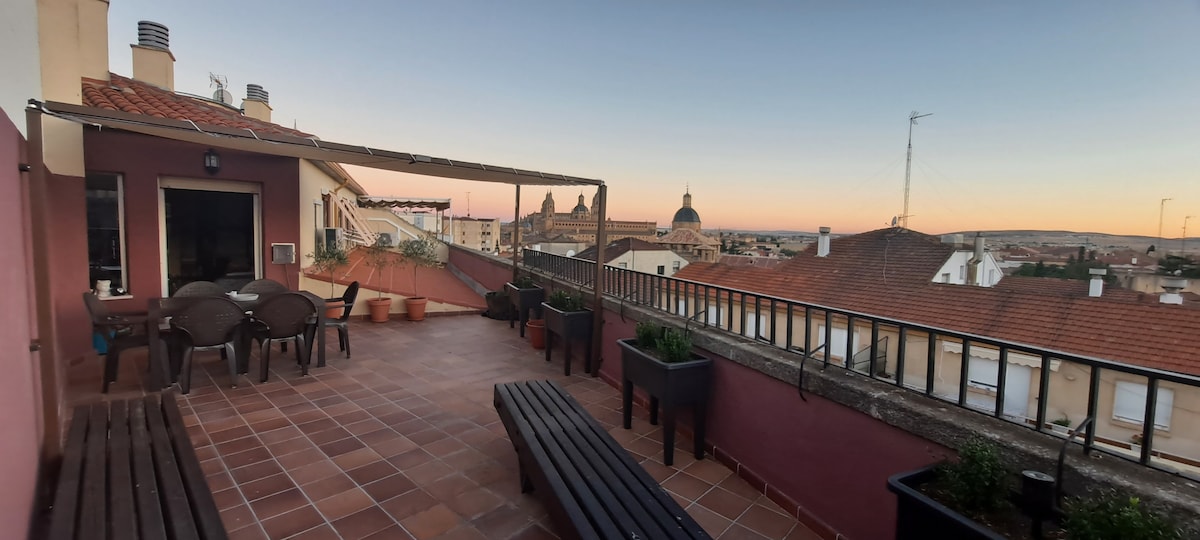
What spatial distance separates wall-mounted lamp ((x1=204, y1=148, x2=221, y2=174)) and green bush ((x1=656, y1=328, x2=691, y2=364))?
19.7ft

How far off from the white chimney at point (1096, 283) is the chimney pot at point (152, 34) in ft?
42.8

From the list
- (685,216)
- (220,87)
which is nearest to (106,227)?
(220,87)

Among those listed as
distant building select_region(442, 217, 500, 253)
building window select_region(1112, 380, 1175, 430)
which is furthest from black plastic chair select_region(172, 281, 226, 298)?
distant building select_region(442, 217, 500, 253)

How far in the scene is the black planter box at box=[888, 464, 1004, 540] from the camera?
133 centimetres

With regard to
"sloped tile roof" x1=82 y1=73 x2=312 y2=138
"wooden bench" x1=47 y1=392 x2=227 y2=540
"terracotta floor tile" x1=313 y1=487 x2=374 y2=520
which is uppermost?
"sloped tile roof" x1=82 y1=73 x2=312 y2=138

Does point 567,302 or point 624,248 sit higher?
point 624,248

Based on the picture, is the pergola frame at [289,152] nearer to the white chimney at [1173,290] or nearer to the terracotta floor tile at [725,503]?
the terracotta floor tile at [725,503]

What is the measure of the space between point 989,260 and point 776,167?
1306 centimetres

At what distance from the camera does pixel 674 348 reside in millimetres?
3100

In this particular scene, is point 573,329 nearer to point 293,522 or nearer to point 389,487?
point 389,487

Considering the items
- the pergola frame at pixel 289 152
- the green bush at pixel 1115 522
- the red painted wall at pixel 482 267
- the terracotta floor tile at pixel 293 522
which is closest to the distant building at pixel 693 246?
the red painted wall at pixel 482 267

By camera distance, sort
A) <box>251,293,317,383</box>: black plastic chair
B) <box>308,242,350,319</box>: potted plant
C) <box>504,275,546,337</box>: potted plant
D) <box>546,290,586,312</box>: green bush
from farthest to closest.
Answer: <box>308,242,350,319</box>: potted plant, <box>504,275,546,337</box>: potted plant, <box>546,290,586,312</box>: green bush, <box>251,293,317,383</box>: black plastic chair

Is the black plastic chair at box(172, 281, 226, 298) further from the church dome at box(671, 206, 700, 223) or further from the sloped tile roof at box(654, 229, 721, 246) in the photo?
the church dome at box(671, 206, 700, 223)

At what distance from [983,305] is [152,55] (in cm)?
1330
